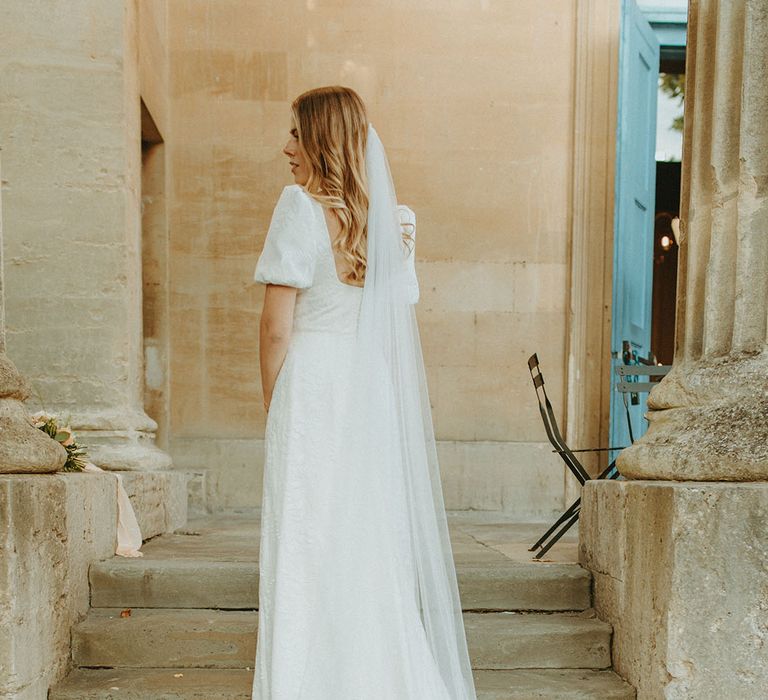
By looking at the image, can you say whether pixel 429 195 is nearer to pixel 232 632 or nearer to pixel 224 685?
pixel 232 632

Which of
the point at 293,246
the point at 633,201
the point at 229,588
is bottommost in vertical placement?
the point at 229,588

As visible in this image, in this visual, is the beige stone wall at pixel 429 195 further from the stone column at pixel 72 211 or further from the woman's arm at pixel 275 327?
the woman's arm at pixel 275 327

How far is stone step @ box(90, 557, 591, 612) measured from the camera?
3.46 m

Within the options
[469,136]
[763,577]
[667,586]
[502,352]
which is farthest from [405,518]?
[469,136]

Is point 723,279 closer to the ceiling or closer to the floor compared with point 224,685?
closer to the ceiling

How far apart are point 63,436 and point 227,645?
115 centimetres

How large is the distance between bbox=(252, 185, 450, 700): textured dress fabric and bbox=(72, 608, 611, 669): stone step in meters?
0.69

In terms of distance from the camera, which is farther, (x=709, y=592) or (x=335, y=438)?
(x=709, y=592)

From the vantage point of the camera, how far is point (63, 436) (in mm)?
3609

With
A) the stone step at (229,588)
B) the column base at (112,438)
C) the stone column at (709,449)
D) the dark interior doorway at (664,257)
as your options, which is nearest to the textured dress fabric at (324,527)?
the stone column at (709,449)

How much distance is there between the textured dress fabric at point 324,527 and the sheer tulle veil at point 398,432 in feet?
0.04

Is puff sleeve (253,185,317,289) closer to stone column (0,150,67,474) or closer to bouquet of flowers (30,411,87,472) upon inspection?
stone column (0,150,67,474)

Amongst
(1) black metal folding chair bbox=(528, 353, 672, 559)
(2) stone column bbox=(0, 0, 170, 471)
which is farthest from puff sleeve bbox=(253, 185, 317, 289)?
(2) stone column bbox=(0, 0, 170, 471)

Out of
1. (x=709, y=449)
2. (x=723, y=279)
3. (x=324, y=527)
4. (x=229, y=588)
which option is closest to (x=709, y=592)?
(x=709, y=449)
